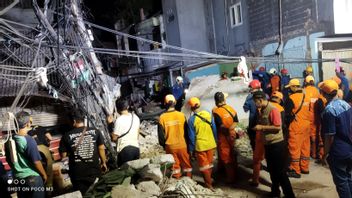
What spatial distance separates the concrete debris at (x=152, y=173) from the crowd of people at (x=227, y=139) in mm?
788

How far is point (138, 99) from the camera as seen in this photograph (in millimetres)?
18766

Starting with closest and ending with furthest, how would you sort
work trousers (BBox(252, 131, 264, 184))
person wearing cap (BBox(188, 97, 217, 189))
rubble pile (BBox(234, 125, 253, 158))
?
1. work trousers (BBox(252, 131, 264, 184))
2. person wearing cap (BBox(188, 97, 217, 189))
3. rubble pile (BBox(234, 125, 253, 158))

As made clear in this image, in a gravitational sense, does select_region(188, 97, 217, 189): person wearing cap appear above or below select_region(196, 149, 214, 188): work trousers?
above

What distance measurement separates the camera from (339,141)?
13.4 ft

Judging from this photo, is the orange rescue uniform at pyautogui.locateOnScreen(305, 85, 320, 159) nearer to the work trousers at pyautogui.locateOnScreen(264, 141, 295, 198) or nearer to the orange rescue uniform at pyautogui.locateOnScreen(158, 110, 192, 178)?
the work trousers at pyautogui.locateOnScreen(264, 141, 295, 198)

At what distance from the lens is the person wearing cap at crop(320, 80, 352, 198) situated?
13.3 feet

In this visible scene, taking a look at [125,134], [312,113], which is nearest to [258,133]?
[312,113]

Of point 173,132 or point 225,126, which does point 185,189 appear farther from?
point 225,126

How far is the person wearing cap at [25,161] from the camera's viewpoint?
14.1 feet

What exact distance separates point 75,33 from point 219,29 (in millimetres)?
11141

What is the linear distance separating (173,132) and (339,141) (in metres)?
2.98

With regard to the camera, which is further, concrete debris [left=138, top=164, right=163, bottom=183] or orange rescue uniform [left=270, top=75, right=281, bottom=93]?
orange rescue uniform [left=270, top=75, right=281, bottom=93]

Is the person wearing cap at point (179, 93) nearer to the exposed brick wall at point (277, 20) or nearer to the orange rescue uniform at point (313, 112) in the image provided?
the exposed brick wall at point (277, 20)

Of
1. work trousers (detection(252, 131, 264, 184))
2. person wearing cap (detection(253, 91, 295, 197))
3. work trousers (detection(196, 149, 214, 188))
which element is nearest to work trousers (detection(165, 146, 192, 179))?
work trousers (detection(196, 149, 214, 188))
